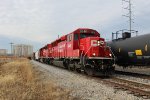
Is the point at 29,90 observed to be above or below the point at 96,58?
below

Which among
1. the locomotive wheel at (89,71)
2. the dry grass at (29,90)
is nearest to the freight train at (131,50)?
the locomotive wheel at (89,71)

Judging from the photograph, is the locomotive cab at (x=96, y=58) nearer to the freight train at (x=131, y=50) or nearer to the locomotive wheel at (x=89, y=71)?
the locomotive wheel at (x=89, y=71)

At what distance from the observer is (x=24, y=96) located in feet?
31.2

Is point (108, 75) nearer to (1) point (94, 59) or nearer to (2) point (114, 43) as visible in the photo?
(1) point (94, 59)

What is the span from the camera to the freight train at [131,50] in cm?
1840

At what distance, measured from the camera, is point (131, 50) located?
20.1 meters

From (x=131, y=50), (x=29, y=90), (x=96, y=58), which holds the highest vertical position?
(x=131, y=50)

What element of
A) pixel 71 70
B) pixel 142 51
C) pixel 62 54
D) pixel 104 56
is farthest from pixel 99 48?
pixel 62 54

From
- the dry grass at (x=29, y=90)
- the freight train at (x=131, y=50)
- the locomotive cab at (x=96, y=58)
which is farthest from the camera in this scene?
the locomotive cab at (x=96, y=58)

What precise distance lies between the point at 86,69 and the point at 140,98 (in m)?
10.1

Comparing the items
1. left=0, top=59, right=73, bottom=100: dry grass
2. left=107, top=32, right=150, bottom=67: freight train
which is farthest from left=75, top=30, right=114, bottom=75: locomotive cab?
left=0, top=59, right=73, bottom=100: dry grass

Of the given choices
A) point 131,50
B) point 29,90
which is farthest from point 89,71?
point 29,90

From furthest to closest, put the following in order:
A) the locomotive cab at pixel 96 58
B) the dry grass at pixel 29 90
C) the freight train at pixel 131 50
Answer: the locomotive cab at pixel 96 58 → the freight train at pixel 131 50 → the dry grass at pixel 29 90

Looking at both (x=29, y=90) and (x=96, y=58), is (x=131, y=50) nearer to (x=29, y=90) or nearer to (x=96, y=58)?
(x=96, y=58)
